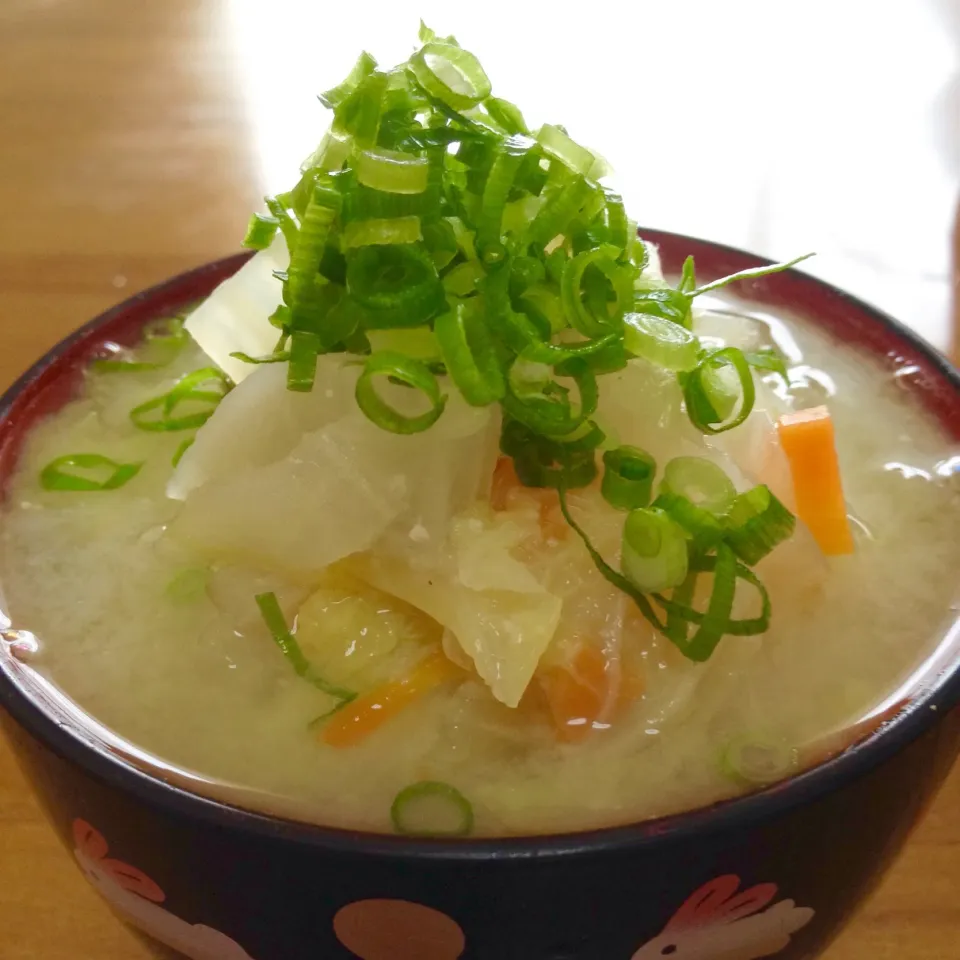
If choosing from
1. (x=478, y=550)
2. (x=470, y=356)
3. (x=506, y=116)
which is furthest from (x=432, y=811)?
(x=506, y=116)

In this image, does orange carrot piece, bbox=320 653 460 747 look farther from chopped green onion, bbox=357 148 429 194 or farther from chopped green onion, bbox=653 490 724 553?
chopped green onion, bbox=357 148 429 194

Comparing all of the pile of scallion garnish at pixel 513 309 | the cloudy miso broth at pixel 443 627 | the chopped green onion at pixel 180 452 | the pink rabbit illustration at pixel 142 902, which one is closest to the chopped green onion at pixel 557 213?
the pile of scallion garnish at pixel 513 309

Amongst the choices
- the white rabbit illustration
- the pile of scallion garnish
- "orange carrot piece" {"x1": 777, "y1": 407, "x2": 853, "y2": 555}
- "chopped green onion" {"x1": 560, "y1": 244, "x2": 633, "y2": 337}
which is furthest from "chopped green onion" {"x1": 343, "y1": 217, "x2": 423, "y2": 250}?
the white rabbit illustration

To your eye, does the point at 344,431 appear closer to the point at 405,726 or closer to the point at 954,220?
the point at 405,726

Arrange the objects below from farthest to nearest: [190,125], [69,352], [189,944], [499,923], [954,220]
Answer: [190,125]
[954,220]
[69,352]
[189,944]
[499,923]

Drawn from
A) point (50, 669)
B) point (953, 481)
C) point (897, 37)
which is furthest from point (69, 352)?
point (897, 37)

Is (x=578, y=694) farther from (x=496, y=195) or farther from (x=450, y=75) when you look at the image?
(x=450, y=75)

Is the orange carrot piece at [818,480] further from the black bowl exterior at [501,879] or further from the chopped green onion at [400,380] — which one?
the chopped green onion at [400,380]
